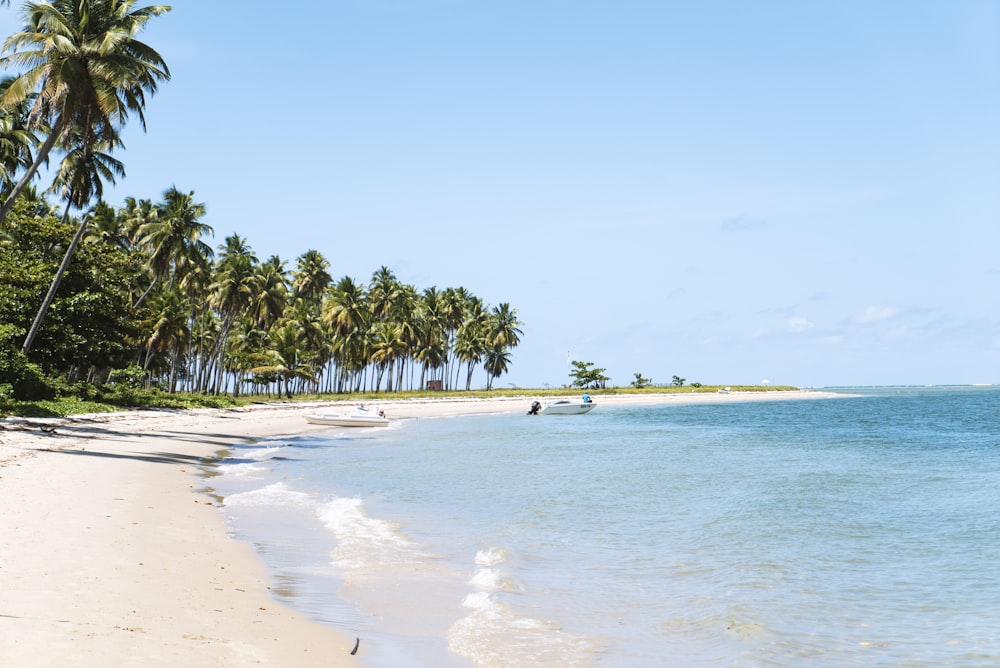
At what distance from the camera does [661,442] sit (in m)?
40.6

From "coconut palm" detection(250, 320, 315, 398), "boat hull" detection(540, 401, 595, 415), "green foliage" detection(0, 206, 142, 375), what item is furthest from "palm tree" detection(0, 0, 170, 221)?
"coconut palm" detection(250, 320, 315, 398)

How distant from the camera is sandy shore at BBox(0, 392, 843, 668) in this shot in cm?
627

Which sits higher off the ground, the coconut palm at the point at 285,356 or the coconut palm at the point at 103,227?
the coconut palm at the point at 103,227

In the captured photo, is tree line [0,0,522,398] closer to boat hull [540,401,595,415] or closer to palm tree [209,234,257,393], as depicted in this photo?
palm tree [209,234,257,393]

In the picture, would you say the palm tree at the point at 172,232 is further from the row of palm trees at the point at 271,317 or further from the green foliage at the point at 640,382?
the green foliage at the point at 640,382

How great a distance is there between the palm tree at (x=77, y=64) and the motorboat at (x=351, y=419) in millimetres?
24673

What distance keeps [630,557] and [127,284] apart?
5133 cm

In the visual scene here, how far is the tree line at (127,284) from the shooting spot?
26062mm

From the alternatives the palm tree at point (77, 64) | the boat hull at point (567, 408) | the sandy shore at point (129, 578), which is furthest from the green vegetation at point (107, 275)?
the boat hull at point (567, 408)

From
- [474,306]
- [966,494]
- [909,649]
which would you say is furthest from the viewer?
[474,306]

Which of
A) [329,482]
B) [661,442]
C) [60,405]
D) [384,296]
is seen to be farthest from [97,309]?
[384,296]

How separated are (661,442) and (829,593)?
30.0 m

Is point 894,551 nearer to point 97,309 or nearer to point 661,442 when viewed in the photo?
point 661,442

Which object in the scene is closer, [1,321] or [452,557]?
[452,557]
